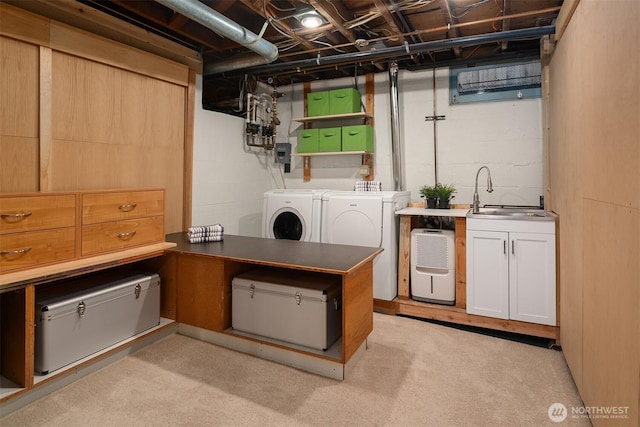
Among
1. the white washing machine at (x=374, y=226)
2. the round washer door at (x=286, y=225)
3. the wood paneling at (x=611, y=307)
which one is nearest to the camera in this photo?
the wood paneling at (x=611, y=307)

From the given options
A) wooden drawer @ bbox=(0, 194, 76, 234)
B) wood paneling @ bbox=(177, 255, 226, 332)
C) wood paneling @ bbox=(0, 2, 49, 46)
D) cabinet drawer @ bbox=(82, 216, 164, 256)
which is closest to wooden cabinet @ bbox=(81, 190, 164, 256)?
cabinet drawer @ bbox=(82, 216, 164, 256)

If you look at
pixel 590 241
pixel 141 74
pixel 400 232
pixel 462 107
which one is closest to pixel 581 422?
pixel 590 241

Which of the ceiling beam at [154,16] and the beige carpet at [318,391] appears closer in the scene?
the beige carpet at [318,391]

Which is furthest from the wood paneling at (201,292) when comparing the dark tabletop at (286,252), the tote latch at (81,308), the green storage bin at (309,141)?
the green storage bin at (309,141)

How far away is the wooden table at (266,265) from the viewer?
7.64 ft

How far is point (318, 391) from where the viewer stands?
7.23 ft

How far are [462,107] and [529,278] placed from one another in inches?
78.5

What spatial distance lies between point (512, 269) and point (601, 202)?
1.40 m

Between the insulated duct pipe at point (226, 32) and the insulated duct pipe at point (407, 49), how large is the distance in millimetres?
248

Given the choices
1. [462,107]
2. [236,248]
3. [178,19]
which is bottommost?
[236,248]

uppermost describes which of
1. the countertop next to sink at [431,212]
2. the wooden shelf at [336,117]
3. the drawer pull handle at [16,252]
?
the wooden shelf at [336,117]

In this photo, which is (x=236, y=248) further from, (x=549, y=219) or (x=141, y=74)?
(x=549, y=219)

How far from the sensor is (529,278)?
2908 mm

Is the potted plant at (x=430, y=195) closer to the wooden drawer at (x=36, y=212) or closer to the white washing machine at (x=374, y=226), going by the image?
the white washing machine at (x=374, y=226)
